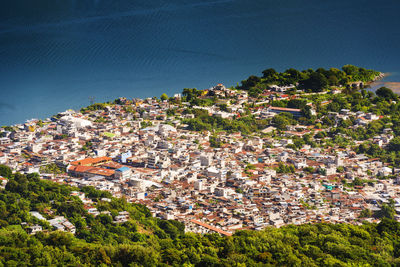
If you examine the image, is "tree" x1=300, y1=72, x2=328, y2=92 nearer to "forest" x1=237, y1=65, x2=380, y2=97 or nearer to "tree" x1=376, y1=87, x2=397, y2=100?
"forest" x1=237, y1=65, x2=380, y2=97

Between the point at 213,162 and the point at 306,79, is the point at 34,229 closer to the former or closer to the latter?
the point at 213,162

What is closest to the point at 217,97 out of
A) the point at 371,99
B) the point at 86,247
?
the point at 371,99

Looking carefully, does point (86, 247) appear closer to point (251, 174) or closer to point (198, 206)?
point (198, 206)

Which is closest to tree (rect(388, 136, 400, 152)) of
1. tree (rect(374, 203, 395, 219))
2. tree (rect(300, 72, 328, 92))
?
tree (rect(374, 203, 395, 219))

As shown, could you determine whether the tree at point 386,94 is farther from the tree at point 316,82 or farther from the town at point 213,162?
the tree at point 316,82

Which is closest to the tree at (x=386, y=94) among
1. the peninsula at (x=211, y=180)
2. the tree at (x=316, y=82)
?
the peninsula at (x=211, y=180)

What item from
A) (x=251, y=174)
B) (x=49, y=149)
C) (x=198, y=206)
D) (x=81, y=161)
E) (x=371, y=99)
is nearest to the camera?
(x=198, y=206)

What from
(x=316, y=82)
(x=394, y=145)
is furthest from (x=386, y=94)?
(x=394, y=145)
